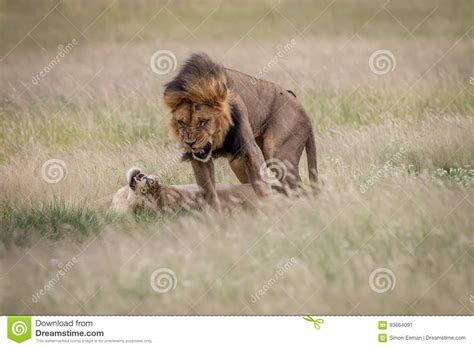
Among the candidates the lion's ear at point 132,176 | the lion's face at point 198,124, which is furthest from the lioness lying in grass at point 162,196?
the lion's face at point 198,124

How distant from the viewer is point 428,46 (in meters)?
11.5

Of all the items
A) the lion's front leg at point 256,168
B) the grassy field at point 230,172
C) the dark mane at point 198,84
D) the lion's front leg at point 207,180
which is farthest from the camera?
the lion's front leg at point 207,180

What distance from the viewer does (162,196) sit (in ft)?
27.1

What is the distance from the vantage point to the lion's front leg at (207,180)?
798 centimetres

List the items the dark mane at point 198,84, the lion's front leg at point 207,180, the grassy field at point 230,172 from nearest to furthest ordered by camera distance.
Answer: the grassy field at point 230,172 < the dark mane at point 198,84 < the lion's front leg at point 207,180

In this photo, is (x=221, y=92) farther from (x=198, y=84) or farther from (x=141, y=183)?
(x=141, y=183)

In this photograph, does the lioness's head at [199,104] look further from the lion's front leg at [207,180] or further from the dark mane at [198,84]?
the lion's front leg at [207,180]

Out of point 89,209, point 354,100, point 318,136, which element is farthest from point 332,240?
point 354,100

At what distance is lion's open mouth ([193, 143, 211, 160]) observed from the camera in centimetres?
771

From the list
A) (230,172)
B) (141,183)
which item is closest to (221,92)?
(141,183)

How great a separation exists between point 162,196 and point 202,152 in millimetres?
740
